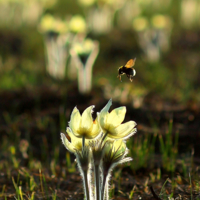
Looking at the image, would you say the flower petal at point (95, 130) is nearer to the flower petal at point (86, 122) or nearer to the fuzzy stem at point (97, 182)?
the flower petal at point (86, 122)

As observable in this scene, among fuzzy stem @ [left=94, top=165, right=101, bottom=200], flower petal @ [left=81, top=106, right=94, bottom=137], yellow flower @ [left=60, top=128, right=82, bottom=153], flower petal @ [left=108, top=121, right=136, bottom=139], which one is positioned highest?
flower petal @ [left=81, top=106, right=94, bottom=137]

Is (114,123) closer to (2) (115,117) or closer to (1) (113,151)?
(2) (115,117)

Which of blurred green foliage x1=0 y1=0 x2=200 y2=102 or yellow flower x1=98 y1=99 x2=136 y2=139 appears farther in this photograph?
blurred green foliage x1=0 y1=0 x2=200 y2=102

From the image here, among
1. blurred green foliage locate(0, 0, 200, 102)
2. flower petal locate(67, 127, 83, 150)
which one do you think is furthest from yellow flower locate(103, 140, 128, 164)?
blurred green foliage locate(0, 0, 200, 102)

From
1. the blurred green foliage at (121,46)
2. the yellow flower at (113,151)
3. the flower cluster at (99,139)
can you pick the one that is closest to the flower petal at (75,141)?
the flower cluster at (99,139)

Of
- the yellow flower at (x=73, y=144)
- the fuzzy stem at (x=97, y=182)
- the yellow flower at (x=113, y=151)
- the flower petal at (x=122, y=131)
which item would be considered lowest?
the fuzzy stem at (x=97, y=182)

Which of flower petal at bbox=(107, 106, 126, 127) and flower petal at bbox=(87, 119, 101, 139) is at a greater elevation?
flower petal at bbox=(107, 106, 126, 127)

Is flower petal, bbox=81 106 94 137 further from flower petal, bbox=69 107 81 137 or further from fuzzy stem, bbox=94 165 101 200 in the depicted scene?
fuzzy stem, bbox=94 165 101 200
